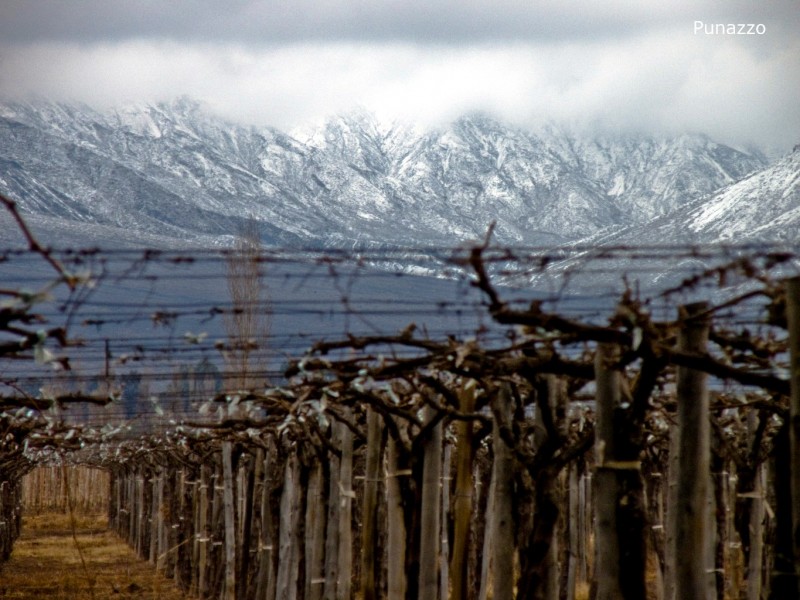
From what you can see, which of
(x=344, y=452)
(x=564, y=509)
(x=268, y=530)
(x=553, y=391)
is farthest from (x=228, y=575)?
(x=553, y=391)

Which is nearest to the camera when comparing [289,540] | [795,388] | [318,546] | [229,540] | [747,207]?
[795,388]

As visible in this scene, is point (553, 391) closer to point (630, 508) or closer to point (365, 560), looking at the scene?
point (630, 508)

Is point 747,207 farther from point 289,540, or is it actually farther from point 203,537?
point 289,540

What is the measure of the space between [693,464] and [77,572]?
25.4 m

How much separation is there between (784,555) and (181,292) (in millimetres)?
144168

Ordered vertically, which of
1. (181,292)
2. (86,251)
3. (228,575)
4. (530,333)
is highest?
(181,292)

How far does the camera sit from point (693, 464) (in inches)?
263

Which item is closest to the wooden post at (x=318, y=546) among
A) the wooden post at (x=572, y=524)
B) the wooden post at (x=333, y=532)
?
the wooden post at (x=333, y=532)

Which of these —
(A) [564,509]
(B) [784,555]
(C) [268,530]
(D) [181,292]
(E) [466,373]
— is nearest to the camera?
(B) [784,555]

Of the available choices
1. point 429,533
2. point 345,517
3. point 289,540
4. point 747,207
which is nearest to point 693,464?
point 429,533

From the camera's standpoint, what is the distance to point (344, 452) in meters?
13.3

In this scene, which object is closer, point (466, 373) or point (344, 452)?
point (466, 373)

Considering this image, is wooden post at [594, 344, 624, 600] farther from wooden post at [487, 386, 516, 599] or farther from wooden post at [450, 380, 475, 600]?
wooden post at [450, 380, 475, 600]

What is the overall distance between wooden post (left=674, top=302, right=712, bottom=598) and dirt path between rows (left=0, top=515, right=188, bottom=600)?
9662 millimetres
